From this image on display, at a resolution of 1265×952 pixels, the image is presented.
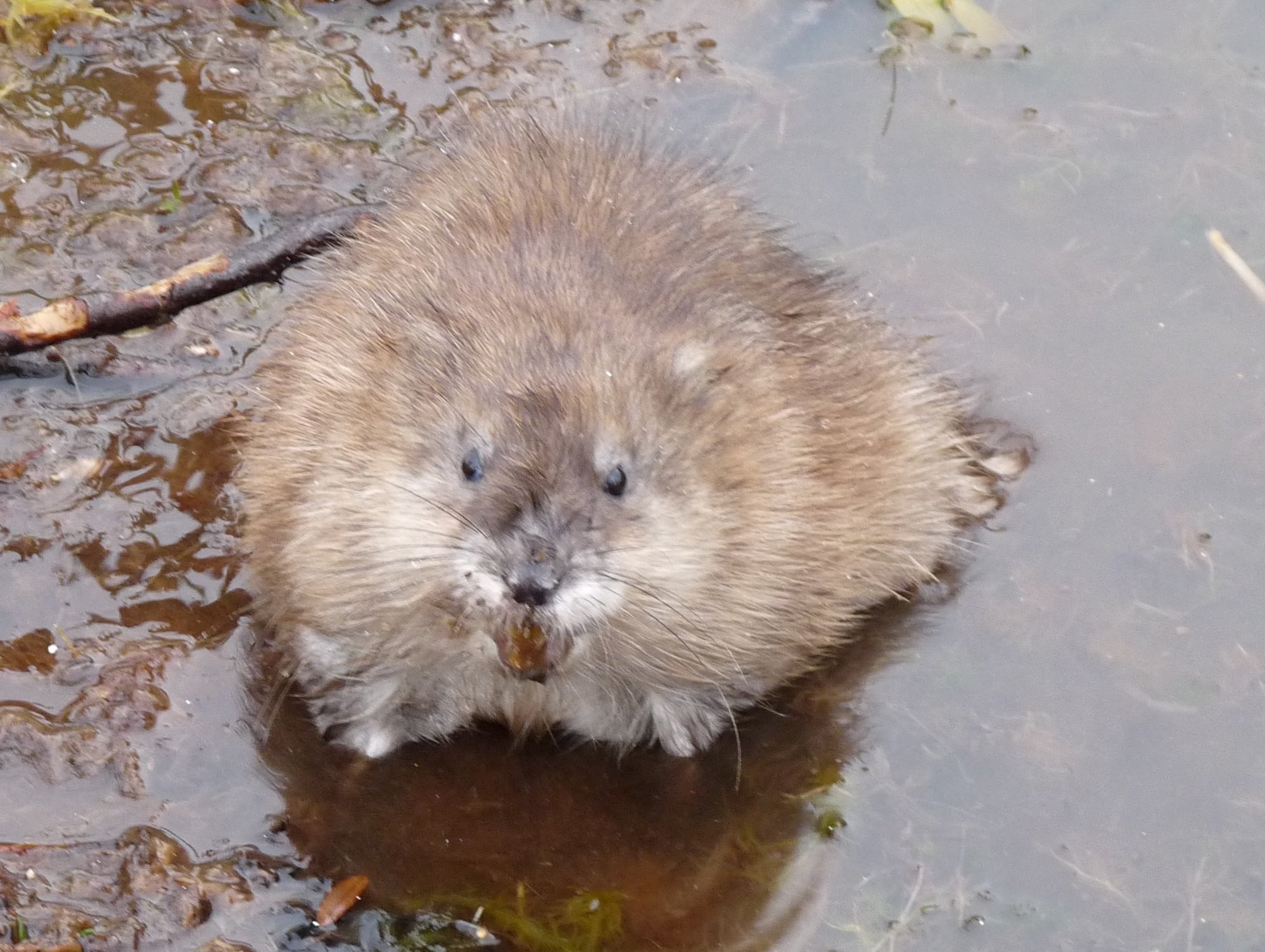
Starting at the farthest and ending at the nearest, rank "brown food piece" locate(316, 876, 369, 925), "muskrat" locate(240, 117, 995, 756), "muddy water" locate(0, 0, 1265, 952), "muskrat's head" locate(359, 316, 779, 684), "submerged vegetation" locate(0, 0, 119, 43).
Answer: "submerged vegetation" locate(0, 0, 119, 43) < "muddy water" locate(0, 0, 1265, 952) < "brown food piece" locate(316, 876, 369, 925) < "muskrat" locate(240, 117, 995, 756) < "muskrat's head" locate(359, 316, 779, 684)

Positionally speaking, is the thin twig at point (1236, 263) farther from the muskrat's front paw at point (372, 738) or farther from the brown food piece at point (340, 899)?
the brown food piece at point (340, 899)

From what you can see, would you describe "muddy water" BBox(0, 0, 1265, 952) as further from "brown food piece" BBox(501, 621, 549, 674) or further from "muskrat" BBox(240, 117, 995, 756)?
"brown food piece" BBox(501, 621, 549, 674)

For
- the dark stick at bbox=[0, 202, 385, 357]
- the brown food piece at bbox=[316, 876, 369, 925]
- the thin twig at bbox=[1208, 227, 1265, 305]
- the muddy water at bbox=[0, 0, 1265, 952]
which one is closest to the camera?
the brown food piece at bbox=[316, 876, 369, 925]

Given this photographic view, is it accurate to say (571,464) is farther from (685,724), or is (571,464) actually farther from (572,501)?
(685,724)

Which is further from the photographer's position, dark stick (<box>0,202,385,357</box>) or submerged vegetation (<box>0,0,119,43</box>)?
submerged vegetation (<box>0,0,119,43</box>)

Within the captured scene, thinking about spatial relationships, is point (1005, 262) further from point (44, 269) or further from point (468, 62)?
point (44, 269)

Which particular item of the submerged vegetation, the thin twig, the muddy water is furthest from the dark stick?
the thin twig
